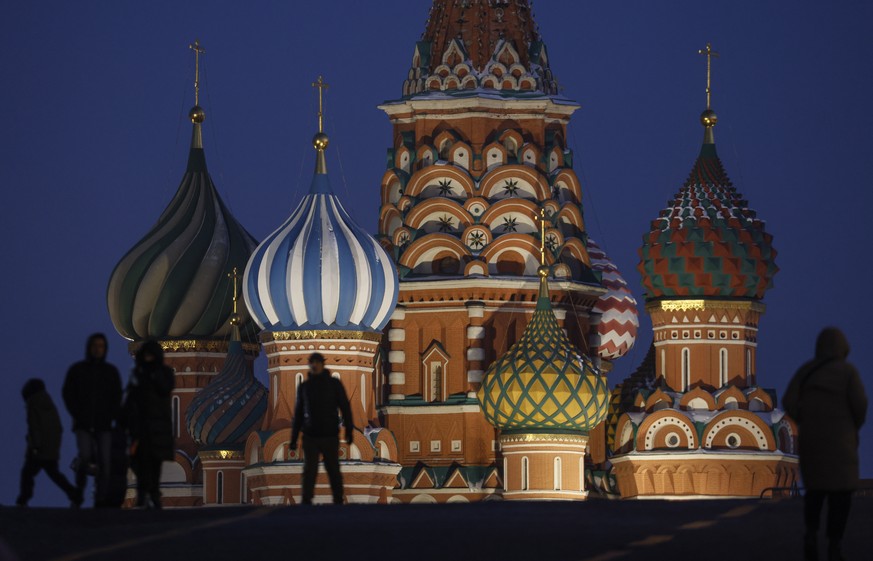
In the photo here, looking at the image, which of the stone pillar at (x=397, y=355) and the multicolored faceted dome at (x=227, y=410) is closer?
the stone pillar at (x=397, y=355)

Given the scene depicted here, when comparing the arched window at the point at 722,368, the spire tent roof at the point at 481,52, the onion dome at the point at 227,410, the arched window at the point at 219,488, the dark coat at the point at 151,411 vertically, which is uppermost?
the spire tent roof at the point at 481,52

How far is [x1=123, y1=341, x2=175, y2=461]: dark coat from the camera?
22750 millimetres

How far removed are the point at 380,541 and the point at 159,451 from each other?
2.71 metres

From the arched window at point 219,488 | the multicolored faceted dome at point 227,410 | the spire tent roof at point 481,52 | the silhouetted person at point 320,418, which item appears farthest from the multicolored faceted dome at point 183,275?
the silhouetted person at point 320,418

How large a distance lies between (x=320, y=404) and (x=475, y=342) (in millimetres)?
24526

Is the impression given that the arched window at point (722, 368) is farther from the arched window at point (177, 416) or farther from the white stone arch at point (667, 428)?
the arched window at point (177, 416)

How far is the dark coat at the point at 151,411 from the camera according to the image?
22750 mm

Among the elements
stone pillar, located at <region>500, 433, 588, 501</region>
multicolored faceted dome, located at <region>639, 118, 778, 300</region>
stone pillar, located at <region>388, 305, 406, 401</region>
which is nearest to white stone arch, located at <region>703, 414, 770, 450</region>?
multicolored faceted dome, located at <region>639, 118, 778, 300</region>

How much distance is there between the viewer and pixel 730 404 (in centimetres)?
4719

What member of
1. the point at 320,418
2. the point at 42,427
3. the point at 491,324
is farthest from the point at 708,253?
the point at 42,427

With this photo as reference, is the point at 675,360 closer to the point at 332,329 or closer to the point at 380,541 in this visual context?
the point at 332,329

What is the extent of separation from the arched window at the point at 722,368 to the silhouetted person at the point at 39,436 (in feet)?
81.5

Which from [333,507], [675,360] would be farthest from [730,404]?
[333,507]

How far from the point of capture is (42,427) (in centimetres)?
2352
